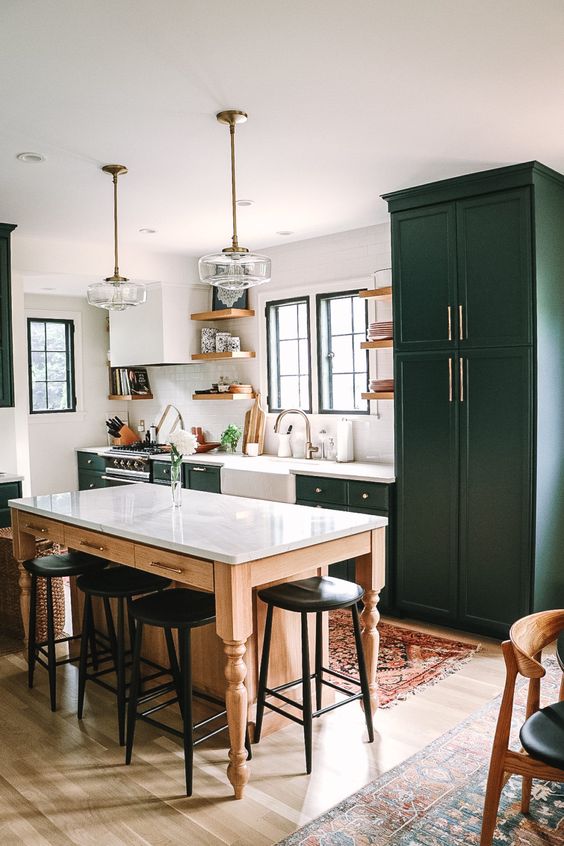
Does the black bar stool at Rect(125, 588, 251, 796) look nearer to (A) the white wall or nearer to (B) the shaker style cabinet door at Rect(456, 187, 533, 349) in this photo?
(B) the shaker style cabinet door at Rect(456, 187, 533, 349)

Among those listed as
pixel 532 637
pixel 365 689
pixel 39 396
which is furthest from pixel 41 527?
pixel 39 396

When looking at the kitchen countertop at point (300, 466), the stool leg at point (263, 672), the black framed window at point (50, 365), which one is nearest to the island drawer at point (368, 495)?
the kitchen countertop at point (300, 466)

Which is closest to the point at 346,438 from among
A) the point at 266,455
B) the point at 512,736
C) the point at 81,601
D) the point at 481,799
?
the point at 266,455

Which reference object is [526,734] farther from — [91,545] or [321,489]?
[321,489]

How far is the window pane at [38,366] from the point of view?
7635 mm

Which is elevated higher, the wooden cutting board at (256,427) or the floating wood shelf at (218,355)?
the floating wood shelf at (218,355)

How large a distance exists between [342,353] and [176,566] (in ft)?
11.0

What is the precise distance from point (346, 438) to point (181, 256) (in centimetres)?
241

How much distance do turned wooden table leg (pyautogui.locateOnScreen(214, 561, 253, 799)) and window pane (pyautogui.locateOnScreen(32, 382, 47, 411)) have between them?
5.56 meters

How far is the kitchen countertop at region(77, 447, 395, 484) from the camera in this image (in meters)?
4.86

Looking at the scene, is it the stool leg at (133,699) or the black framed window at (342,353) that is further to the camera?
the black framed window at (342,353)

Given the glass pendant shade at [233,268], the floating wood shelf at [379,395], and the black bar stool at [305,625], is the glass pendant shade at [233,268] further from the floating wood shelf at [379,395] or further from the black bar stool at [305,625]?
the floating wood shelf at [379,395]

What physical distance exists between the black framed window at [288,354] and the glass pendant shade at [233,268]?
285cm

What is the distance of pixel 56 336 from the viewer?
7.82 m
